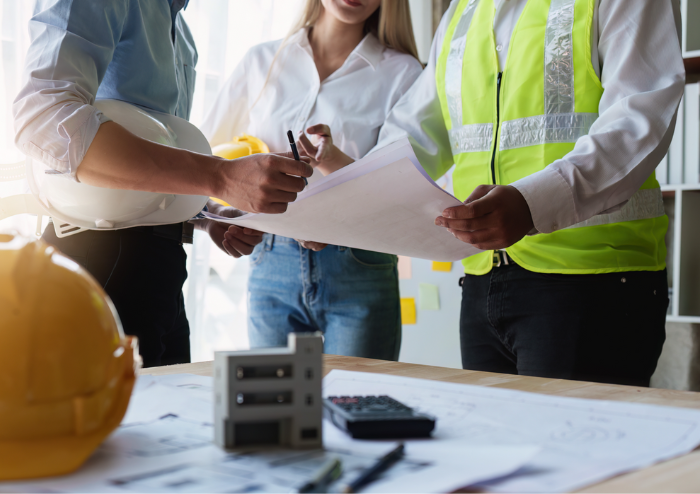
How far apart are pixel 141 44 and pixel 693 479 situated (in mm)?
916

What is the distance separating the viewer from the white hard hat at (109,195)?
2.81ft

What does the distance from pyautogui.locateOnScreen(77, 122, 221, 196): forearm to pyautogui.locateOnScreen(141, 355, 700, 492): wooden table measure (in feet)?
0.82

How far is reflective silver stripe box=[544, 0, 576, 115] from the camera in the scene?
1.01 metres

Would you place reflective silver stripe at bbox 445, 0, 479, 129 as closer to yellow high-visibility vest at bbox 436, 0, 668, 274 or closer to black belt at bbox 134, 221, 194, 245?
yellow high-visibility vest at bbox 436, 0, 668, 274

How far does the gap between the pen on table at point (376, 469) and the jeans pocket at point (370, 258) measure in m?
0.95

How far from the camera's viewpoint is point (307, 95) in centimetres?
149

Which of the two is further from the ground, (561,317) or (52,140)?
(52,140)

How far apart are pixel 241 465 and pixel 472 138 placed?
885 mm

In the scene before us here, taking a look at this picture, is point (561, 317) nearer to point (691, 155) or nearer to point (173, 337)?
point (173, 337)

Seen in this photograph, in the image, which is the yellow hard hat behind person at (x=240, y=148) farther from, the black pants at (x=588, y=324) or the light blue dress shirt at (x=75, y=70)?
the black pants at (x=588, y=324)

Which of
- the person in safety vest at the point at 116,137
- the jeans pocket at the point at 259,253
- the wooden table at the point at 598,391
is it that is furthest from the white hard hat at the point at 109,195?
the jeans pocket at the point at 259,253

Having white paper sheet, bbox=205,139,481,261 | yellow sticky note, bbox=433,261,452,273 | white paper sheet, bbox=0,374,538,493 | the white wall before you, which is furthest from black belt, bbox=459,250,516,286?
the white wall

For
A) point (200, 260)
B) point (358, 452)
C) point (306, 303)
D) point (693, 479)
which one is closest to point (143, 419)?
point (358, 452)

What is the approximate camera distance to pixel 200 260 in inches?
84.6
